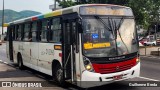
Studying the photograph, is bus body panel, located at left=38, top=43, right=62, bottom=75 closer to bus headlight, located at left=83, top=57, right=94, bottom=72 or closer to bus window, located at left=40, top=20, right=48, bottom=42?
bus window, located at left=40, top=20, right=48, bottom=42

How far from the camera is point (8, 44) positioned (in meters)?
18.9

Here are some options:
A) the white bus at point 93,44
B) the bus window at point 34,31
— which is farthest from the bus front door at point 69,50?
the bus window at point 34,31

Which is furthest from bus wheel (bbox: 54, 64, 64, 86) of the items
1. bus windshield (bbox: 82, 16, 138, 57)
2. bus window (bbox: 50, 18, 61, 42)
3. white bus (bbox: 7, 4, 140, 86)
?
bus windshield (bbox: 82, 16, 138, 57)

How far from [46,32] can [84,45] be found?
10.7ft

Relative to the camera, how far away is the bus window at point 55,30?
1095cm

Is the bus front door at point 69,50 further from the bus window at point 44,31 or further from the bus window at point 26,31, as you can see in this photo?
the bus window at point 26,31

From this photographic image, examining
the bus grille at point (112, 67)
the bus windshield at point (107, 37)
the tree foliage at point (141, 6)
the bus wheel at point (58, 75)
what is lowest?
the bus wheel at point (58, 75)

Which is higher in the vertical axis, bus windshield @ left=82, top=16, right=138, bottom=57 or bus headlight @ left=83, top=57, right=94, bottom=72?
bus windshield @ left=82, top=16, right=138, bottom=57

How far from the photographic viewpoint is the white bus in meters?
9.20

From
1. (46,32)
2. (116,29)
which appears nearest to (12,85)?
(46,32)

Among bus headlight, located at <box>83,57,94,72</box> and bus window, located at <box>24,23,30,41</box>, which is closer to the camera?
bus headlight, located at <box>83,57,94,72</box>

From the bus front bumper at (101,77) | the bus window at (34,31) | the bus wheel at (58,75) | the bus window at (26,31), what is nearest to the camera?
the bus front bumper at (101,77)

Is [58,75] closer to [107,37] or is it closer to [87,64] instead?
[87,64]

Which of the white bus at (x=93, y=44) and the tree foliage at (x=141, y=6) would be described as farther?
the tree foliage at (x=141, y=6)
